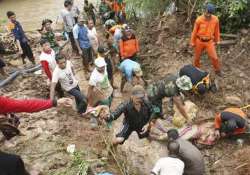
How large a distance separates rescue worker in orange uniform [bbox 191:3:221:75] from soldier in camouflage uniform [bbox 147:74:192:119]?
5.47 feet

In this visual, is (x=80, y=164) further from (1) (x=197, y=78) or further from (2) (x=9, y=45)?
(2) (x=9, y=45)

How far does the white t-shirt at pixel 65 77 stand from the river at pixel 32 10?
33.9 feet

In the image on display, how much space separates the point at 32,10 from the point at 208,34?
13909 millimetres

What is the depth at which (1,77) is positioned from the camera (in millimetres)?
10508

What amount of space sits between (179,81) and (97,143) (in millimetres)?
1886

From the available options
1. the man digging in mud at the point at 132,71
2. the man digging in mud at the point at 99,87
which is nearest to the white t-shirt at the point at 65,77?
the man digging in mud at the point at 99,87

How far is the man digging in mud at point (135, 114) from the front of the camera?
6.67m

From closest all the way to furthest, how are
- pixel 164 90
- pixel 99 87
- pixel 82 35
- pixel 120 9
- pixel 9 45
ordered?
pixel 164 90 < pixel 99 87 < pixel 82 35 < pixel 9 45 < pixel 120 9

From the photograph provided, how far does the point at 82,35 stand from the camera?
34.6ft

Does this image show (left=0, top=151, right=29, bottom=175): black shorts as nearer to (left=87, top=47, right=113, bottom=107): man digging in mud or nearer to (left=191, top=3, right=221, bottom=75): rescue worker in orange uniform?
(left=87, top=47, right=113, bottom=107): man digging in mud

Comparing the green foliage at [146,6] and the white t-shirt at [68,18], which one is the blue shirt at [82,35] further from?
the green foliage at [146,6]

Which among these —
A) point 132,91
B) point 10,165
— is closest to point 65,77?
point 132,91

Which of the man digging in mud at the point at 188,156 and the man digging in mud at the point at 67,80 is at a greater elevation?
the man digging in mud at the point at 67,80

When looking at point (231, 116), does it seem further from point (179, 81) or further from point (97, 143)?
point (97, 143)
